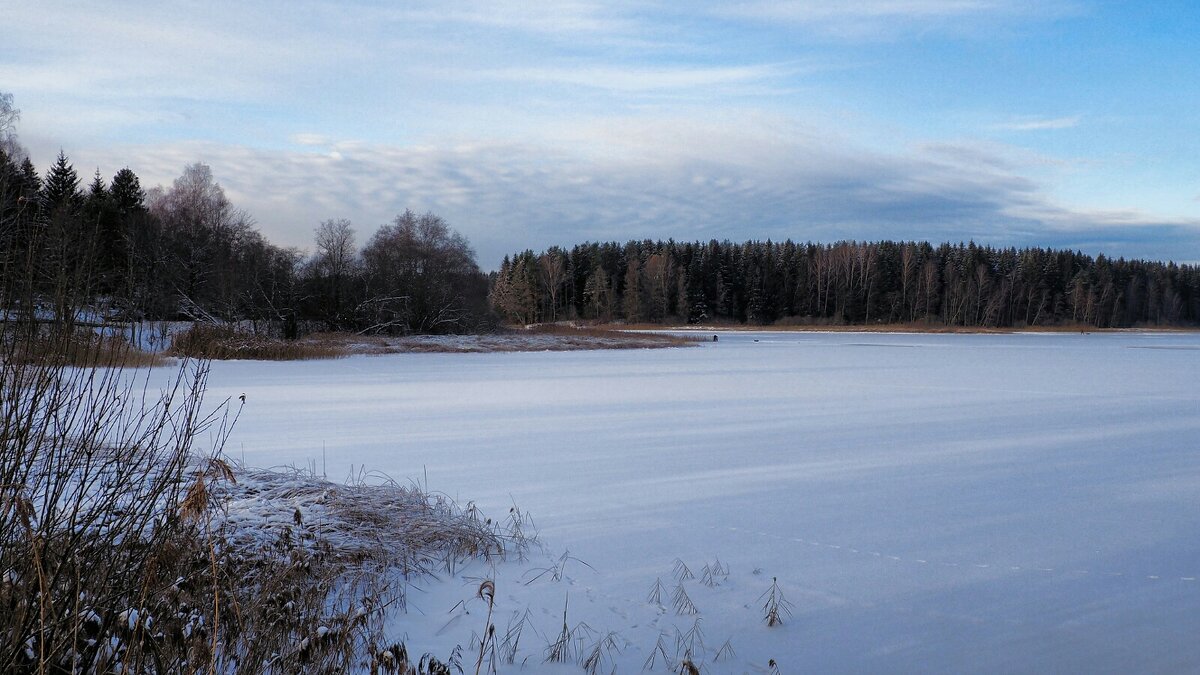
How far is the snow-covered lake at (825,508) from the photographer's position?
3.37 meters

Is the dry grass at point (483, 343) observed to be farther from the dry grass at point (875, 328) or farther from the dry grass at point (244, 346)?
the dry grass at point (875, 328)

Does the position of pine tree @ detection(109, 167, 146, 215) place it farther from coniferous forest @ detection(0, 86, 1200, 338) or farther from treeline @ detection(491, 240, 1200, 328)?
treeline @ detection(491, 240, 1200, 328)

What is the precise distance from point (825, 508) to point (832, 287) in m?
67.3

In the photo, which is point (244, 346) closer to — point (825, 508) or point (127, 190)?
point (825, 508)

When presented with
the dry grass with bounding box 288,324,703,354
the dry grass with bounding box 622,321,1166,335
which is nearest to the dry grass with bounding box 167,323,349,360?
the dry grass with bounding box 288,324,703,354

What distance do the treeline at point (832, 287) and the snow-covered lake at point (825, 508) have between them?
5241 centimetres

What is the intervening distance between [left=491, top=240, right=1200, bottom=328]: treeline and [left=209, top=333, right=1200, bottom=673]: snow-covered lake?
52.4 metres

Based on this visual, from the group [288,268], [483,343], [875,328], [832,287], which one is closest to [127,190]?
[288,268]

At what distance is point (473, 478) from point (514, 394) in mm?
6244

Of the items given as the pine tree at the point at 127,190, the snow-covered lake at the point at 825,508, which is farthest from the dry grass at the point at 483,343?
the pine tree at the point at 127,190

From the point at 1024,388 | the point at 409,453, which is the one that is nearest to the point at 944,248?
the point at 1024,388

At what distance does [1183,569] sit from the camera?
4.11 m

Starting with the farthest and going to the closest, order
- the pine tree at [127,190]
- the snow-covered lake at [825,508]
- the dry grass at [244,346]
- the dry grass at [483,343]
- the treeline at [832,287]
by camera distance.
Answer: the treeline at [832,287], the pine tree at [127,190], the dry grass at [483,343], the dry grass at [244,346], the snow-covered lake at [825,508]

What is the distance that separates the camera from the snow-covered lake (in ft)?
11.1
